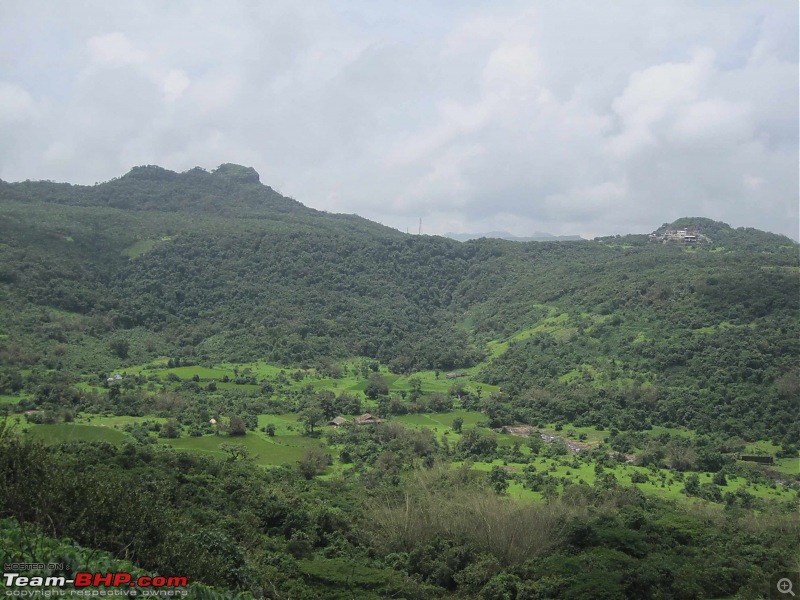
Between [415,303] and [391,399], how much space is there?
47.3m

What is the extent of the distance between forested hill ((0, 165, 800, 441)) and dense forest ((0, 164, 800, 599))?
409 mm

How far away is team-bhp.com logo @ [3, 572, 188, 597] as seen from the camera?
10.7m

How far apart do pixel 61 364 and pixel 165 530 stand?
157 feet

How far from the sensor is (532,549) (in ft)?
80.3

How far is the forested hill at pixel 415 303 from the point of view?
2195 inches

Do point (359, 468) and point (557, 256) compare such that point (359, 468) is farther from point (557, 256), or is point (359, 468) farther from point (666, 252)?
point (557, 256)

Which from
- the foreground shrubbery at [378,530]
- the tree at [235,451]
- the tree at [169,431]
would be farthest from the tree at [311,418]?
the foreground shrubbery at [378,530]

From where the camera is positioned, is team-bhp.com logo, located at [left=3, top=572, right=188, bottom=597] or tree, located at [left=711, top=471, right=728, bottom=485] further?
tree, located at [left=711, top=471, right=728, bottom=485]

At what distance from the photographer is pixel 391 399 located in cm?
5938

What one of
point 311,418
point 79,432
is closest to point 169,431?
point 79,432

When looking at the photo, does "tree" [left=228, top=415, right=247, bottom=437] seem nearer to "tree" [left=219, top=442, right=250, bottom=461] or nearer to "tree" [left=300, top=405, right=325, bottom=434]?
"tree" [left=219, top=442, right=250, bottom=461]

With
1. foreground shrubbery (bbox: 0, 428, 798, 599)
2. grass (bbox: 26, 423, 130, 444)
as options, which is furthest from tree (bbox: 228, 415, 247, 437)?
foreground shrubbery (bbox: 0, 428, 798, 599)

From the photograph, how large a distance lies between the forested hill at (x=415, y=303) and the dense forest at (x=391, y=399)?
1.34 ft

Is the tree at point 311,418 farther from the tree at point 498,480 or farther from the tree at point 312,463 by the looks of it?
the tree at point 498,480
